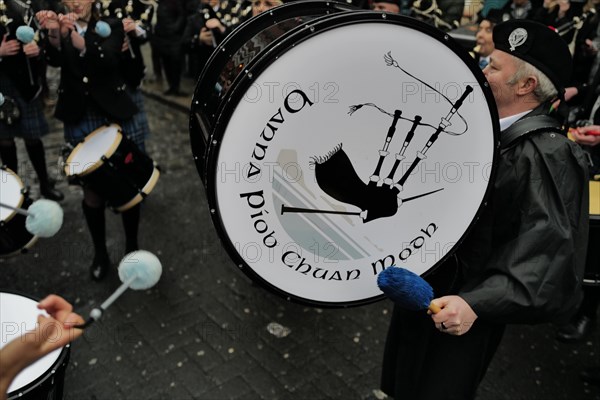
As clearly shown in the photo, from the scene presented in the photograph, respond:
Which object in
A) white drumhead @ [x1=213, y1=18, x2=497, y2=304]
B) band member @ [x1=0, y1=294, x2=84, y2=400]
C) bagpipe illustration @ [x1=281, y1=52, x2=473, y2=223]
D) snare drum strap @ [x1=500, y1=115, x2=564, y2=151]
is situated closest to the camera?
band member @ [x1=0, y1=294, x2=84, y2=400]

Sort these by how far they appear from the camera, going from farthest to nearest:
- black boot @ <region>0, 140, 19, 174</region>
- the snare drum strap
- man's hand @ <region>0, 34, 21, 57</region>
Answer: black boot @ <region>0, 140, 19, 174</region> → man's hand @ <region>0, 34, 21, 57</region> → the snare drum strap

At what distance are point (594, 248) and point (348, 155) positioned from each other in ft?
5.44

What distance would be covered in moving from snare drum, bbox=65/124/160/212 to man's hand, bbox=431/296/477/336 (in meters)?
2.35

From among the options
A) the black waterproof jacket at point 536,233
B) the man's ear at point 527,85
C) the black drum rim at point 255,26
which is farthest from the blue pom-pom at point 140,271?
the man's ear at point 527,85

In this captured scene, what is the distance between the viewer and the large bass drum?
1532mm

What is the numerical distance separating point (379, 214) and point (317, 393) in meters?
1.54

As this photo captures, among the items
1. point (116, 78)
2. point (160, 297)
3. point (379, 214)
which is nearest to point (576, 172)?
point (379, 214)

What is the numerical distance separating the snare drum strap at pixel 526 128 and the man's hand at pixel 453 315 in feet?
1.98

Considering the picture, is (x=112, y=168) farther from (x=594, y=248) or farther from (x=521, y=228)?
(x=594, y=248)

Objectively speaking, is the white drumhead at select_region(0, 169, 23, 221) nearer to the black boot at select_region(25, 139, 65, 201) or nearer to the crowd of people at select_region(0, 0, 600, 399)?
the crowd of people at select_region(0, 0, 600, 399)

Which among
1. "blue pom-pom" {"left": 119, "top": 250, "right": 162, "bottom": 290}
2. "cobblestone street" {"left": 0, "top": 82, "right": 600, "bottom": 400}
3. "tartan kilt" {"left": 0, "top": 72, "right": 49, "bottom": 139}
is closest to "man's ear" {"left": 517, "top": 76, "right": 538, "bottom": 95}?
"blue pom-pom" {"left": 119, "top": 250, "right": 162, "bottom": 290}

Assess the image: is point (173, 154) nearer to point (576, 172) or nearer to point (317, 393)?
point (317, 393)

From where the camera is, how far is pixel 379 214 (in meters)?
1.83

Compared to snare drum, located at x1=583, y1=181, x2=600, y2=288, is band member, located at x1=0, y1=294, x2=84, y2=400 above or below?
above
